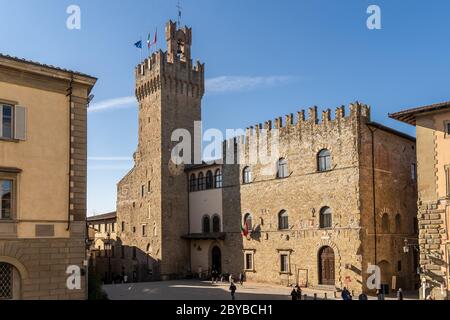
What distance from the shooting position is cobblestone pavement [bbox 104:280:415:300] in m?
29.1

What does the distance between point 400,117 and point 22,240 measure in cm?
1813

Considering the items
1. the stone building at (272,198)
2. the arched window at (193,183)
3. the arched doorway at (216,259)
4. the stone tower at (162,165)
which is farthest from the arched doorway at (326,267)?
the arched window at (193,183)

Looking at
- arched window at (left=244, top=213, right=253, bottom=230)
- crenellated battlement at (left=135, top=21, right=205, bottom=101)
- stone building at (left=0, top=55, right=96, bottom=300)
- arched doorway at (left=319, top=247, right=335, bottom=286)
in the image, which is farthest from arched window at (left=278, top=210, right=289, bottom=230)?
stone building at (left=0, top=55, right=96, bottom=300)

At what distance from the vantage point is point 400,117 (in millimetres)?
24703

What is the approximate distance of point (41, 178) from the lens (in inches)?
720

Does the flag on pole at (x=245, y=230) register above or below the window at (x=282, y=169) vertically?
below

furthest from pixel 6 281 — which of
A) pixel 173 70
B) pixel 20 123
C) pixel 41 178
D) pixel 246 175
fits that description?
pixel 173 70

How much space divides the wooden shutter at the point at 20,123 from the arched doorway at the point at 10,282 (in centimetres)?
Answer: 454

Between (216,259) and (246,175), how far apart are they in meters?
7.73

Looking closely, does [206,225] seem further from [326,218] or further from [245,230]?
[326,218]

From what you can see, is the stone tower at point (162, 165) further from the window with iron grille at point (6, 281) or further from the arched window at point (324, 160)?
the window with iron grille at point (6, 281)

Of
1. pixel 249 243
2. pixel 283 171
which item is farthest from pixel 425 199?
pixel 249 243

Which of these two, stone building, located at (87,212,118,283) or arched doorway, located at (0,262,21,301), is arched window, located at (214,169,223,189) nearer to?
stone building, located at (87,212,118,283)

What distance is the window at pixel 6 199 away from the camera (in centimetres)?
1747
